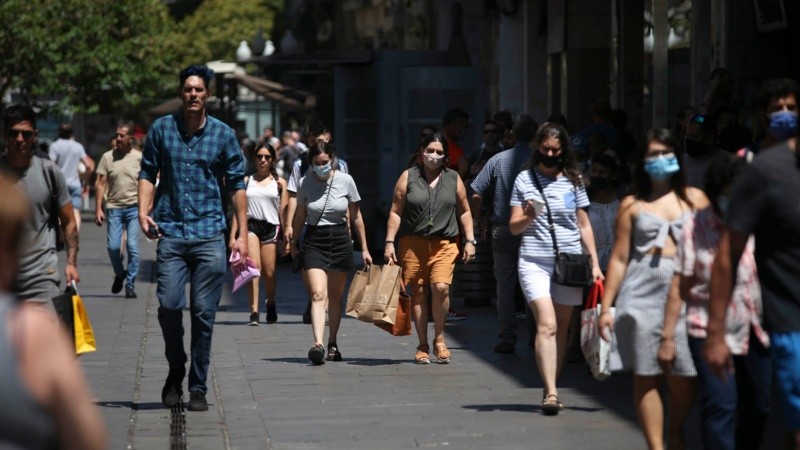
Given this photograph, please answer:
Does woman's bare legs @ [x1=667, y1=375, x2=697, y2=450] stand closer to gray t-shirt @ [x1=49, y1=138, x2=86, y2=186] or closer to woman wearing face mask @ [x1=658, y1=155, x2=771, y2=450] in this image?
woman wearing face mask @ [x1=658, y1=155, x2=771, y2=450]

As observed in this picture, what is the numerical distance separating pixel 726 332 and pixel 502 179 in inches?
219

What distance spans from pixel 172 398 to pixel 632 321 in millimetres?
3391

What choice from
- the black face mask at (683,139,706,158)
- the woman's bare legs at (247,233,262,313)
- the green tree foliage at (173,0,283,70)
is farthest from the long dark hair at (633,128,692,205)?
the green tree foliage at (173,0,283,70)

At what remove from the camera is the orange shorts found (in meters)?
11.6

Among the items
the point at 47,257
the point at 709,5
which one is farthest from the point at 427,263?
the point at 709,5

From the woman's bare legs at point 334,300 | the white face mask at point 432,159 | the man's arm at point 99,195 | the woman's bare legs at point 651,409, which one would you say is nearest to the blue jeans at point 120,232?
the man's arm at point 99,195

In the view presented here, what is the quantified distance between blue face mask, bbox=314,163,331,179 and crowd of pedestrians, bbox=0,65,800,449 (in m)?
0.03

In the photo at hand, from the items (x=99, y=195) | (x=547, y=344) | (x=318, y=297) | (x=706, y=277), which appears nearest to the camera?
(x=706, y=277)

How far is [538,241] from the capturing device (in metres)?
9.30

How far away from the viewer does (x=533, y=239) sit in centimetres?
932

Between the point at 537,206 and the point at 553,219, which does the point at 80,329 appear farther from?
the point at 553,219

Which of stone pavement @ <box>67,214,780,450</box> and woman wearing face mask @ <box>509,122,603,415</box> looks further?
woman wearing face mask @ <box>509,122,603,415</box>

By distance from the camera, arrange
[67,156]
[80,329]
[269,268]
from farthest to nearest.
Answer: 1. [67,156]
2. [269,268]
3. [80,329]

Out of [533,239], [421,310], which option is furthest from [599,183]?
[533,239]
